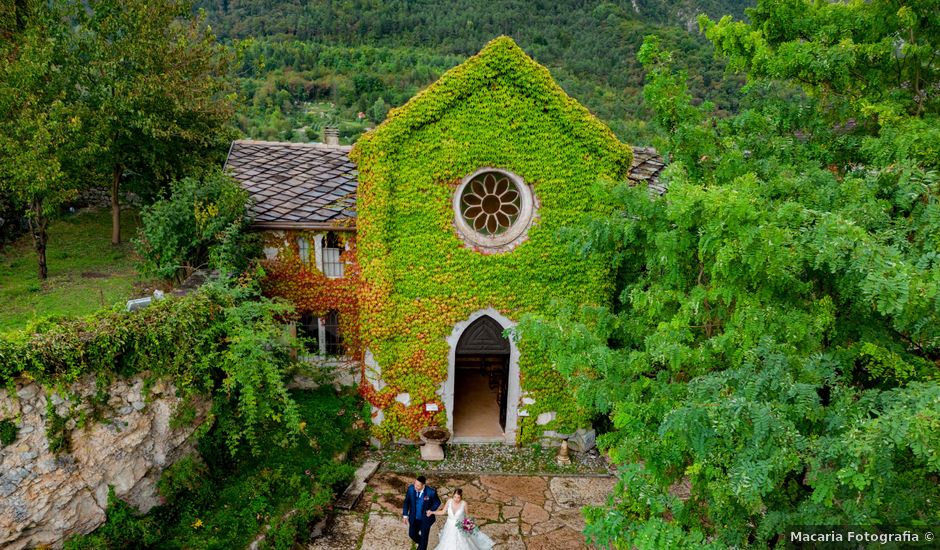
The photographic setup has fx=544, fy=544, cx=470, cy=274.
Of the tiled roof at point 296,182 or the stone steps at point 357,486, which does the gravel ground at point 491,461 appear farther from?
the tiled roof at point 296,182

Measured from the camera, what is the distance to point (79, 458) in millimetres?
8211

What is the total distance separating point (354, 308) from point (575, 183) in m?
6.47

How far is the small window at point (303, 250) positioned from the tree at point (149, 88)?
5578 mm

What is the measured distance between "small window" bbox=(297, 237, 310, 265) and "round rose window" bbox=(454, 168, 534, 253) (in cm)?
417

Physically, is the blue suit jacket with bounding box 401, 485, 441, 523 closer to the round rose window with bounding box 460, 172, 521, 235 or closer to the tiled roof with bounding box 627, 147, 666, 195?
the round rose window with bounding box 460, 172, 521, 235

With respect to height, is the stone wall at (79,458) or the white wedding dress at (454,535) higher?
the stone wall at (79,458)

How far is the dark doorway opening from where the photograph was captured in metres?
12.9

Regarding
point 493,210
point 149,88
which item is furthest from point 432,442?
point 149,88

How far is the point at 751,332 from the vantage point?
6.59m

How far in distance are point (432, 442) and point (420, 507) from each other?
338 centimetres

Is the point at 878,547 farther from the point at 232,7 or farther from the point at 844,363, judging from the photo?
the point at 232,7

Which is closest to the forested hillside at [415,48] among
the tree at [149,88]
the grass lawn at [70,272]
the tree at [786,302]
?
the tree at [149,88]

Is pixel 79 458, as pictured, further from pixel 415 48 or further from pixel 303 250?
pixel 415 48

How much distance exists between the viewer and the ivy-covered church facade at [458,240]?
1159cm
